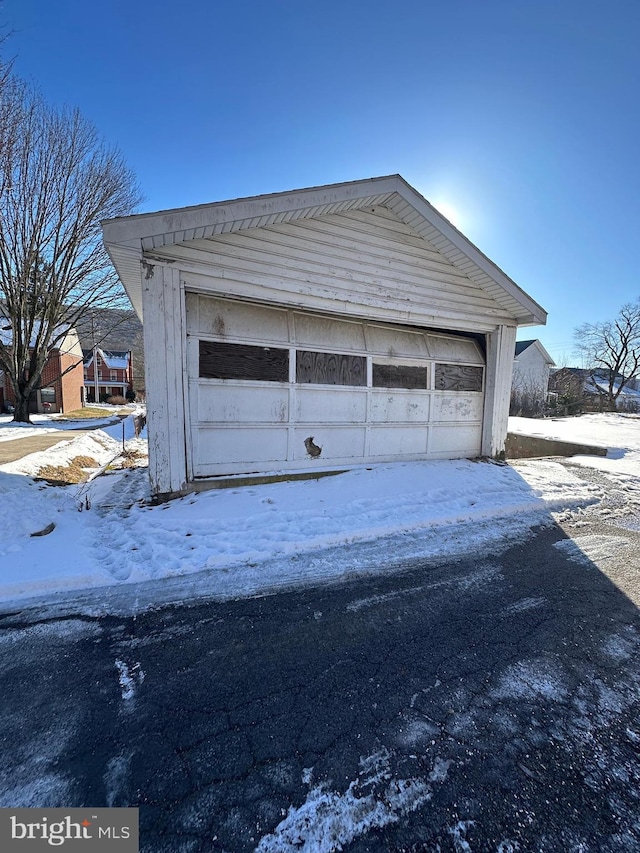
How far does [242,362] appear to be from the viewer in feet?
17.6

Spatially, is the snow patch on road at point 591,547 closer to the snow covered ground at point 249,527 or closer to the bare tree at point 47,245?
the snow covered ground at point 249,527

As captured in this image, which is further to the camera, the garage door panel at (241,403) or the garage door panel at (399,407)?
the garage door panel at (399,407)

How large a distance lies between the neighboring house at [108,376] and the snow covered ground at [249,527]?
38.1 meters

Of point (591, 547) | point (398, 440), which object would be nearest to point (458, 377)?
point (398, 440)

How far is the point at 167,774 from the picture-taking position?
1.54 m

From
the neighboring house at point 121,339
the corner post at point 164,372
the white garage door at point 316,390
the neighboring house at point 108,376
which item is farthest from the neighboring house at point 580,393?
Result: the neighboring house at point 108,376

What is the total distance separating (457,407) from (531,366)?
2838 cm

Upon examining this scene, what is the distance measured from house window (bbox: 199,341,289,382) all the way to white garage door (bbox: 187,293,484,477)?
0.05 ft

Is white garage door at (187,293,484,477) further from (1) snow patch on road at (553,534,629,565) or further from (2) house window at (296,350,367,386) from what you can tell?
(1) snow patch on road at (553,534,629,565)

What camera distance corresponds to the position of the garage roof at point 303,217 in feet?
14.5

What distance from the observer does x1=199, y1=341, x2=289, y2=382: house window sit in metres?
5.19

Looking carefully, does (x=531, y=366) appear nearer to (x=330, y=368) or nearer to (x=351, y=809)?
(x=330, y=368)

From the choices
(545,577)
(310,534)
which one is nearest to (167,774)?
(310,534)

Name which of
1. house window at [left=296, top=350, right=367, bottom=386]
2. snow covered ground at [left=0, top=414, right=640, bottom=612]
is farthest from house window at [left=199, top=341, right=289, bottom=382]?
snow covered ground at [left=0, top=414, right=640, bottom=612]
